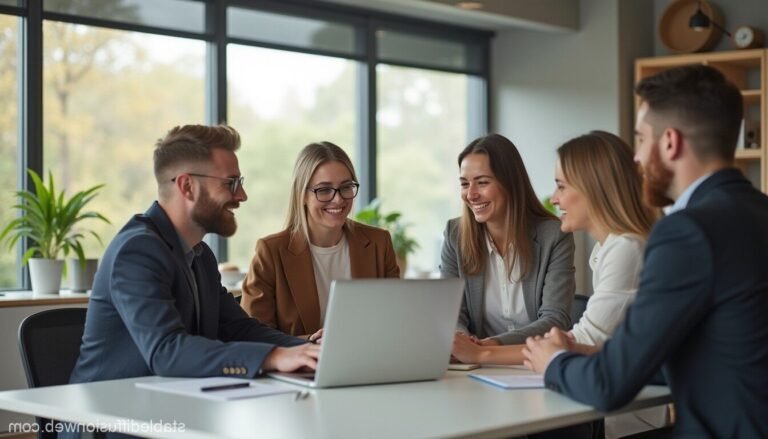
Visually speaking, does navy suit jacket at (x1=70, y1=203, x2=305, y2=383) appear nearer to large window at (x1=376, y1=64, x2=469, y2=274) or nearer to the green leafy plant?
the green leafy plant

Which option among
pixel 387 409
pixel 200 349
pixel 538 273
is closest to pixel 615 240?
pixel 538 273

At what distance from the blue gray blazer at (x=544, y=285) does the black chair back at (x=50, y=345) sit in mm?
1169

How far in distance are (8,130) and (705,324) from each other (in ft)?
13.9

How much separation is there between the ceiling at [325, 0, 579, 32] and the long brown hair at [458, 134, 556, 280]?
308 centimetres

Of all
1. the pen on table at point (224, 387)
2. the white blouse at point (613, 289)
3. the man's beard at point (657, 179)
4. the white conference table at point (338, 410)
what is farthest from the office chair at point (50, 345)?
the man's beard at point (657, 179)

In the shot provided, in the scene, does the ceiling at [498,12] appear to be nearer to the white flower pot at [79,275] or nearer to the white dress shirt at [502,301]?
the white flower pot at [79,275]

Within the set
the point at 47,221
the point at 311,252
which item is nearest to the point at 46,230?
the point at 47,221

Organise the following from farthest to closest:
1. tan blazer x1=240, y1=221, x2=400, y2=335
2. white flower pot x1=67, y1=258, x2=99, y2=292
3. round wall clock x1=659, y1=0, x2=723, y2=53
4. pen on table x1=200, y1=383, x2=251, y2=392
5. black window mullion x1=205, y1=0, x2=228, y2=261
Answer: round wall clock x1=659, y1=0, x2=723, y2=53 < black window mullion x1=205, y1=0, x2=228, y2=261 < white flower pot x1=67, y1=258, x2=99, y2=292 < tan blazer x1=240, y1=221, x2=400, y2=335 < pen on table x1=200, y1=383, x2=251, y2=392

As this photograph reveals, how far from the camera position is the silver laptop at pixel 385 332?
7.06 ft

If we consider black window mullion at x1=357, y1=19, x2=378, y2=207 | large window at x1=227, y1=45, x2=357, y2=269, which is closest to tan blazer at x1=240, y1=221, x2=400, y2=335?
large window at x1=227, y1=45, x2=357, y2=269

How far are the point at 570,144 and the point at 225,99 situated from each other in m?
3.67

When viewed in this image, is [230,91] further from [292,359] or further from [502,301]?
[292,359]

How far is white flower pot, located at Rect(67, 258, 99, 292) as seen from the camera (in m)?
5.00

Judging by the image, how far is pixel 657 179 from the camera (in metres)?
2.07
